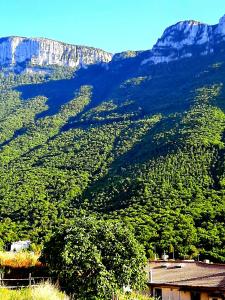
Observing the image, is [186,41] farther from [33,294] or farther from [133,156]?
[33,294]

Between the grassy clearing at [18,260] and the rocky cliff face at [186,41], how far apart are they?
122m

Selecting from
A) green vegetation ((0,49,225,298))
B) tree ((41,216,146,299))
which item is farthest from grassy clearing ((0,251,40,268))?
green vegetation ((0,49,225,298))

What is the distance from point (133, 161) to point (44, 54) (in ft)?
450

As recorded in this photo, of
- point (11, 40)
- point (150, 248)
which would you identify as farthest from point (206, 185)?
point (11, 40)

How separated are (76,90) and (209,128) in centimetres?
7636

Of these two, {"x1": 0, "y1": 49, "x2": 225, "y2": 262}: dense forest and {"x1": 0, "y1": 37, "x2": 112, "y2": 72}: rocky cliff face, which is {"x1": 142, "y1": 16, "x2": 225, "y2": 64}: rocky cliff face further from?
{"x1": 0, "y1": 37, "x2": 112, "y2": 72}: rocky cliff face

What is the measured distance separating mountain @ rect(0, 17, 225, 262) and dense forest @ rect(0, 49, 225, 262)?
16 cm

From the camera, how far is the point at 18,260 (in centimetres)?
1406

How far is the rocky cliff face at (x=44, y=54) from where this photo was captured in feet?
621

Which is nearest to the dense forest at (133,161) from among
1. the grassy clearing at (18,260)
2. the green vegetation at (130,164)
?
the green vegetation at (130,164)

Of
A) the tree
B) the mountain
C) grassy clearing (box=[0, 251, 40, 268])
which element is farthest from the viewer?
the mountain

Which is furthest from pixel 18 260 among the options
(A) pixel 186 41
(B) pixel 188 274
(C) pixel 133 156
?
(A) pixel 186 41

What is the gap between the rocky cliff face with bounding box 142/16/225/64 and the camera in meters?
137

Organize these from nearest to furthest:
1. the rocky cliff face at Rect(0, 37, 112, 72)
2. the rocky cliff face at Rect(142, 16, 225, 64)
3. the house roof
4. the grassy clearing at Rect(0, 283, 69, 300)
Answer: the grassy clearing at Rect(0, 283, 69, 300), the house roof, the rocky cliff face at Rect(142, 16, 225, 64), the rocky cliff face at Rect(0, 37, 112, 72)
